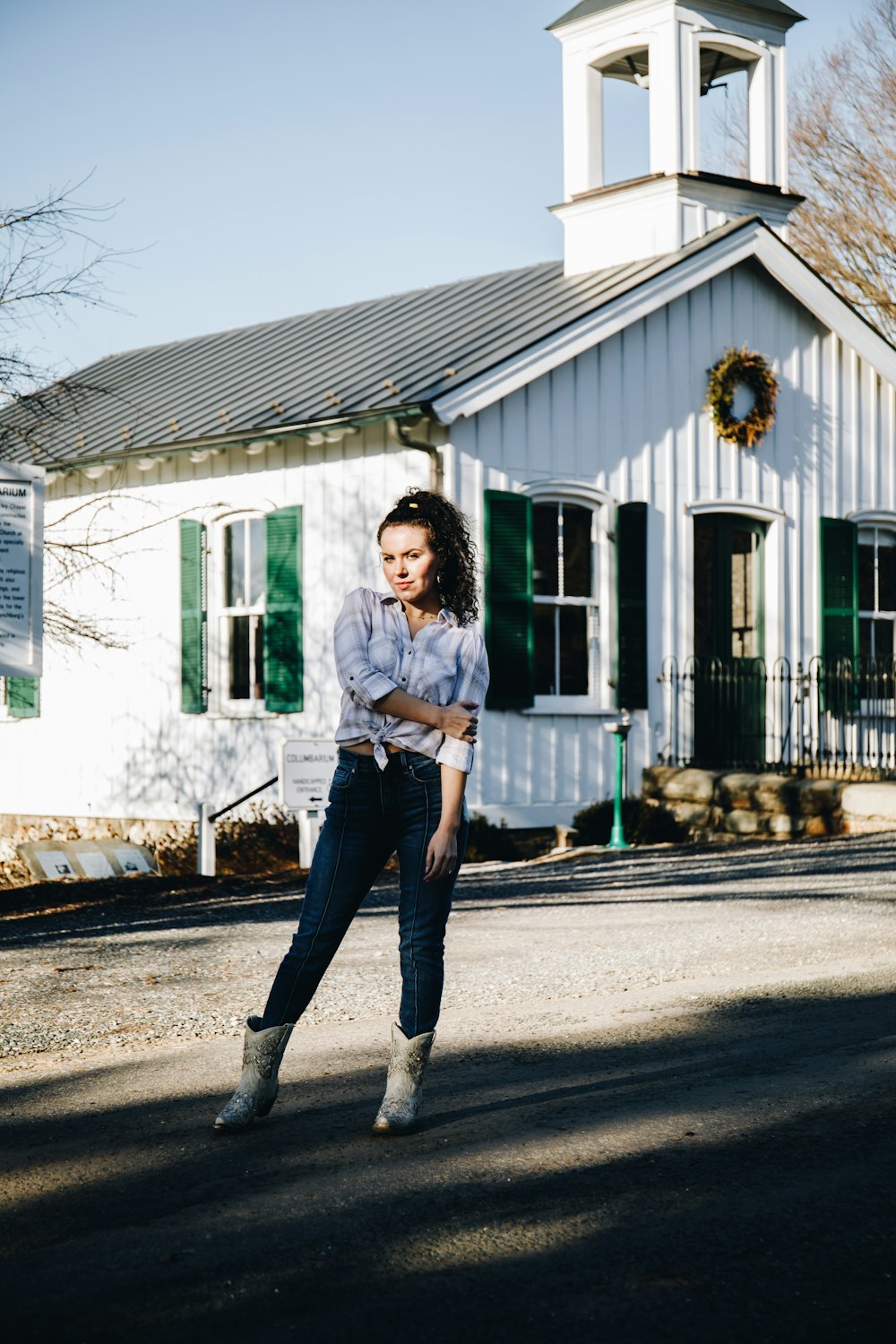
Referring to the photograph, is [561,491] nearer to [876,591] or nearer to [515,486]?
[515,486]

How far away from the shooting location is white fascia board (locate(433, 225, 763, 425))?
47.2ft

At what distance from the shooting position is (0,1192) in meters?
4.32

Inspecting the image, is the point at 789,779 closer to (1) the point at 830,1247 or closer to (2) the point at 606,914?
(2) the point at 606,914

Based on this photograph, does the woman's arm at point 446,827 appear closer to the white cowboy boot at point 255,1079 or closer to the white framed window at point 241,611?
the white cowboy boot at point 255,1079

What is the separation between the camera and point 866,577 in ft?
60.3

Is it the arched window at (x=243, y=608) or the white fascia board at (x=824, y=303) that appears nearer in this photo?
the arched window at (x=243, y=608)

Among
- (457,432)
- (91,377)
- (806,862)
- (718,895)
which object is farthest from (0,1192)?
(91,377)

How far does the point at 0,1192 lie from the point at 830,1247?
2080 mm

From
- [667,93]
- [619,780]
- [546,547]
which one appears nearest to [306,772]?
[619,780]

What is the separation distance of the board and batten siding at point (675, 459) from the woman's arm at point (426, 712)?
394 inches

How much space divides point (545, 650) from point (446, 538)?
1060 centimetres

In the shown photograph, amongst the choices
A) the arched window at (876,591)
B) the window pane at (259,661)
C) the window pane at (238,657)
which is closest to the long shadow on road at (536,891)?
the window pane at (259,661)

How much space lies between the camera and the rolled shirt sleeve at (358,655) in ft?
15.5

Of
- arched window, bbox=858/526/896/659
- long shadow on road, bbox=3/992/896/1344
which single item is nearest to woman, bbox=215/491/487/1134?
long shadow on road, bbox=3/992/896/1344
